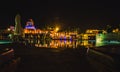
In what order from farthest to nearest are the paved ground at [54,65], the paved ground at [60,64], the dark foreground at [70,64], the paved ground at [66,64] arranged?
the paved ground at [54,65], the paved ground at [60,64], the paved ground at [66,64], the dark foreground at [70,64]

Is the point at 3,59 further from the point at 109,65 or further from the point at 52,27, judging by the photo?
the point at 52,27

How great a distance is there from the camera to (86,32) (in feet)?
586

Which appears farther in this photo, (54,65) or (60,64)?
(60,64)

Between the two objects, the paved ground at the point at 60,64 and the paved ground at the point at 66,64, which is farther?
the paved ground at the point at 60,64

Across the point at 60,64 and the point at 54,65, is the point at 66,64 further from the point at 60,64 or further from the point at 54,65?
the point at 54,65

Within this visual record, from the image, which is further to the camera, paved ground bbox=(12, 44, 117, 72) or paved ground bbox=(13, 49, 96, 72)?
paved ground bbox=(13, 49, 96, 72)

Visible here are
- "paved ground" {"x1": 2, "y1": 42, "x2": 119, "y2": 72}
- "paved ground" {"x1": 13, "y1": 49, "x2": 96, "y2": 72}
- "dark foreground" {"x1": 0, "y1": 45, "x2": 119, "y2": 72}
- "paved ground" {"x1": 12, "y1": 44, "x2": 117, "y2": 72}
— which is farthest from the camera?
"paved ground" {"x1": 13, "y1": 49, "x2": 96, "y2": 72}

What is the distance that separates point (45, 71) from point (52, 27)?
164968mm

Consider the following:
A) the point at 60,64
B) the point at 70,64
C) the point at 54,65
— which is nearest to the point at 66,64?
the point at 70,64

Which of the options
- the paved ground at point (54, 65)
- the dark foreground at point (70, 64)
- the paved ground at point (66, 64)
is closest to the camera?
the dark foreground at point (70, 64)

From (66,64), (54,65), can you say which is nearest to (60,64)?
(66,64)

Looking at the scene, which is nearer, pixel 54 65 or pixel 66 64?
pixel 54 65

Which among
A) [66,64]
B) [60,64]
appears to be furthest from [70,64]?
Result: [60,64]

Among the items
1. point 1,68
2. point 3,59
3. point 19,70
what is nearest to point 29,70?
point 19,70
